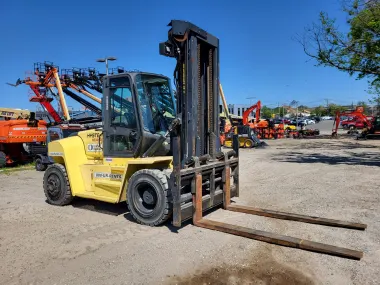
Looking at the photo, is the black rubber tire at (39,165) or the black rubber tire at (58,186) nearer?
the black rubber tire at (58,186)

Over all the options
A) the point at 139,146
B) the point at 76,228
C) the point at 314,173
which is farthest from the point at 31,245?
the point at 314,173

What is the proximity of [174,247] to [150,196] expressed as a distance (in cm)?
123

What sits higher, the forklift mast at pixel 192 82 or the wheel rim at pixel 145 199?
the forklift mast at pixel 192 82

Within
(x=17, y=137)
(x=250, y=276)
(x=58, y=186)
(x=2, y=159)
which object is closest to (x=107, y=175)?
(x=58, y=186)

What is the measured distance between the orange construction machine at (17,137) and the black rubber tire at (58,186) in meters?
8.86

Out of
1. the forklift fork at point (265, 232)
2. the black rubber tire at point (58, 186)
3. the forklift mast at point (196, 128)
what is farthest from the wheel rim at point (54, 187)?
the forklift fork at point (265, 232)

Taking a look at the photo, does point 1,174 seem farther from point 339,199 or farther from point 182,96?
point 339,199

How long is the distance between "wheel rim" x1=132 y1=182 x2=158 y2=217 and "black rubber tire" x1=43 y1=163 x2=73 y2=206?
7.56 feet

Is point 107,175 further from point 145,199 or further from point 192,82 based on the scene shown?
point 192,82

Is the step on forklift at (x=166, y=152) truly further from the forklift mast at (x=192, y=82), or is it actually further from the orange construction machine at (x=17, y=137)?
the orange construction machine at (x=17, y=137)

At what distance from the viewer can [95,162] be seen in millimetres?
7348

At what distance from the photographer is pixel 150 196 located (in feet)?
19.0

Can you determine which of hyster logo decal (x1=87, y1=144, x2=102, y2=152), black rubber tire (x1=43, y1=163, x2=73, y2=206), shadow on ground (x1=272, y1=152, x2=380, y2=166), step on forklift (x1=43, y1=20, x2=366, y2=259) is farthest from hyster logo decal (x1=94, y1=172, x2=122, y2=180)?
shadow on ground (x1=272, y1=152, x2=380, y2=166)

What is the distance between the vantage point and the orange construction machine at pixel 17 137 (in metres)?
15.1
